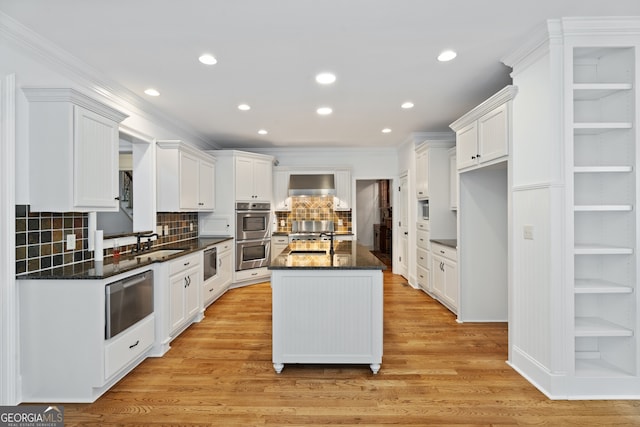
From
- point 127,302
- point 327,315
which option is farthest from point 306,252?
point 127,302

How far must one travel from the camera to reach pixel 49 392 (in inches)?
91.6

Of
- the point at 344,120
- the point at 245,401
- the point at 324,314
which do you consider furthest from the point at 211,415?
the point at 344,120

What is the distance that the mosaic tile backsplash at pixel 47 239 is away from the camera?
7.66ft

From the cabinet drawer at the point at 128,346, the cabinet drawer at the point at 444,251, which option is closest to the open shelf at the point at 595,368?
the cabinet drawer at the point at 444,251

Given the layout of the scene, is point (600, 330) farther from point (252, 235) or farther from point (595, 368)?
point (252, 235)

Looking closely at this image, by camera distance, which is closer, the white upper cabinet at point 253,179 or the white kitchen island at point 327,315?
the white kitchen island at point 327,315

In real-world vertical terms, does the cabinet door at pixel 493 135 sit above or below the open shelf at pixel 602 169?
above

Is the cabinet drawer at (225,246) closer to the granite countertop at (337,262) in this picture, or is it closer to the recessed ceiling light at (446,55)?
the granite countertop at (337,262)

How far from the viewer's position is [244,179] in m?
5.79

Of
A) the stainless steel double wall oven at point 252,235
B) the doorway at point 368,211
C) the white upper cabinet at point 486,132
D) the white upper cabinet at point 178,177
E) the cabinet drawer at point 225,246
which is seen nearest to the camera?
the white upper cabinet at point 486,132

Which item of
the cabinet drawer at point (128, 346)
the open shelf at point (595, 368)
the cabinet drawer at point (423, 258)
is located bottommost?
the open shelf at point (595, 368)

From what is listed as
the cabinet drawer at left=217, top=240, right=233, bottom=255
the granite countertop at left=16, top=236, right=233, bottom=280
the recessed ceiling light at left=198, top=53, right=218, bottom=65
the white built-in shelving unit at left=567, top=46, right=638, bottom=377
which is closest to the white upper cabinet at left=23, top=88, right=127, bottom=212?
the granite countertop at left=16, top=236, right=233, bottom=280

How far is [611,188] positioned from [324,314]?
2329 mm

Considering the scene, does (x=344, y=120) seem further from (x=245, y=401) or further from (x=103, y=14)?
(x=245, y=401)
